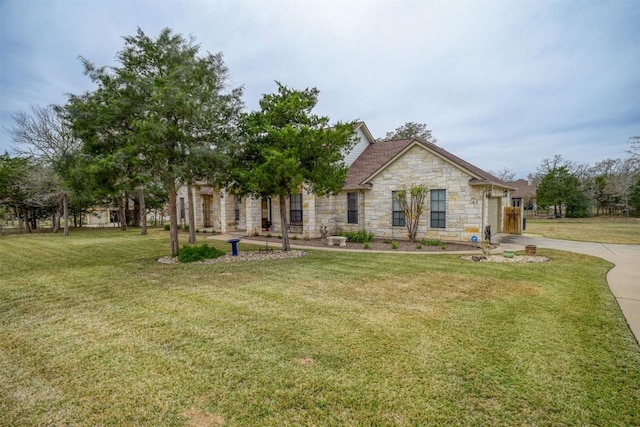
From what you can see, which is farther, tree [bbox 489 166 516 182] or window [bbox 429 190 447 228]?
tree [bbox 489 166 516 182]

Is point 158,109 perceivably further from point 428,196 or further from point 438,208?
point 438,208

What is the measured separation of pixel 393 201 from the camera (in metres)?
15.2

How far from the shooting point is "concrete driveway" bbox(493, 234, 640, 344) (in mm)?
5277

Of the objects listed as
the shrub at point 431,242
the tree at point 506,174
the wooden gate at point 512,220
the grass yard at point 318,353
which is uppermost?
the tree at point 506,174

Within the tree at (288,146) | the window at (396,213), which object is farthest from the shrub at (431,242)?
the tree at (288,146)

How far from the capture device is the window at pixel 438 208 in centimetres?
1400

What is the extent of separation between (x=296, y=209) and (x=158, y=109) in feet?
34.0

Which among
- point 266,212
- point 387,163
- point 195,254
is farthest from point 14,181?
point 387,163

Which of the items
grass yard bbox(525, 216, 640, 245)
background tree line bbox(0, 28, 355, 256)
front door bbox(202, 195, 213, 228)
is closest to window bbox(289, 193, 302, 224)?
background tree line bbox(0, 28, 355, 256)

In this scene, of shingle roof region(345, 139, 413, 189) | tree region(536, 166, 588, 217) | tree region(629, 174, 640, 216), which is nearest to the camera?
shingle roof region(345, 139, 413, 189)

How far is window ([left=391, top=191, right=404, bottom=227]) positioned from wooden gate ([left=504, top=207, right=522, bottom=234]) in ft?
24.1

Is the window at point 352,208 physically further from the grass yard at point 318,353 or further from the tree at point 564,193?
the tree at point 564,193

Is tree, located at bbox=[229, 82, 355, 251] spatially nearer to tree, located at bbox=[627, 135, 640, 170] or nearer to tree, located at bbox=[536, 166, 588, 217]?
tree, located at bbox=[627, 135, 640, 170]

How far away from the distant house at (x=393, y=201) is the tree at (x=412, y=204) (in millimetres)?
329
